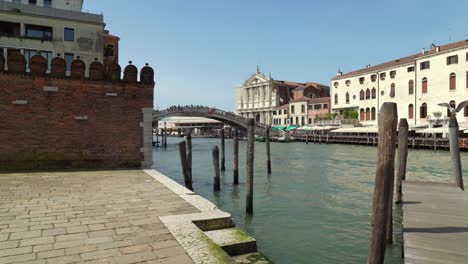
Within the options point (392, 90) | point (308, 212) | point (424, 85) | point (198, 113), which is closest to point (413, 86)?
point (424, 85)

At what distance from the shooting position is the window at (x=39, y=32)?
22281 millimetres

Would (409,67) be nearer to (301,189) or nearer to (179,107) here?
(179,107)

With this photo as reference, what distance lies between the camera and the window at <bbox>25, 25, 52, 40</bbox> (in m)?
22.3

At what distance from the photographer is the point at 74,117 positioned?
9180mm

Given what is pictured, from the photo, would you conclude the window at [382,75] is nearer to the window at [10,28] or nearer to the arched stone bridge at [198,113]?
the arched stone bridge at [198,113]

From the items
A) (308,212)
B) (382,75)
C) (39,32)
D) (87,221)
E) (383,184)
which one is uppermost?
(382,75)

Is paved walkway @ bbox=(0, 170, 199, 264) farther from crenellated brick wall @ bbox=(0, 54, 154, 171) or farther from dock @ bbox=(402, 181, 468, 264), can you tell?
dock @ bbox=(402, 181, 468, 264)

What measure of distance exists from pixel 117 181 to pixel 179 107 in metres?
35.8

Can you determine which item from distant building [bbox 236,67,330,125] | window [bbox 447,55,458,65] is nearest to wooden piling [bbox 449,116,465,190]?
window [bbox 447,55,458,65]

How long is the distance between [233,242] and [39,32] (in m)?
24.4

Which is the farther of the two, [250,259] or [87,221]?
[87,221]

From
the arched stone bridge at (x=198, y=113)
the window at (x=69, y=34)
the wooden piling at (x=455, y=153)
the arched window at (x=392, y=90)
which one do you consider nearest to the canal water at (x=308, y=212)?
the wooden piling at (x=455, y=153)

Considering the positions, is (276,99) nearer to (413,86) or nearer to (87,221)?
(413,86)

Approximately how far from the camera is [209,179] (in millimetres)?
14836
